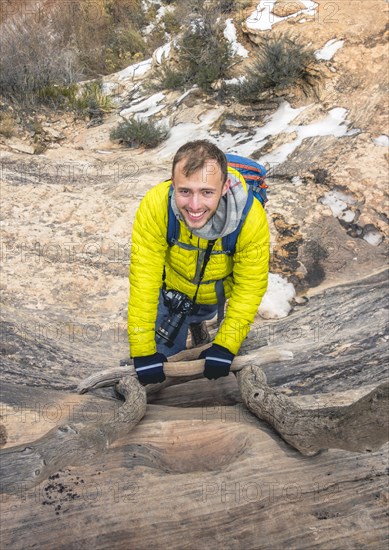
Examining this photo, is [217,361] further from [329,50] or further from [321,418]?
[329,50]

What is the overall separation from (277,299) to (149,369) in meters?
2.16

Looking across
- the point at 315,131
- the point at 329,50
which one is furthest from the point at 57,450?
the point at 329,50

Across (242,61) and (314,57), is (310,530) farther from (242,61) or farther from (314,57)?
(242,61)

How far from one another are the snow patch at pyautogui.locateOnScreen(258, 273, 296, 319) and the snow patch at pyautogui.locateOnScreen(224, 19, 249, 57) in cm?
551

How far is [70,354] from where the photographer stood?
408 cm

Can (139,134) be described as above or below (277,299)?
above

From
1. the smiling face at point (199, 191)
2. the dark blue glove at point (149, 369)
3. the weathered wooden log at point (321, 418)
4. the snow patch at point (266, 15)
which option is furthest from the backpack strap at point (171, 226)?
the snow patch at point (266, 15)

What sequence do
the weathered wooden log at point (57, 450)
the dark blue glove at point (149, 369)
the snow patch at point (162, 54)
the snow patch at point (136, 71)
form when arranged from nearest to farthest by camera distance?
the weathered wooden log at point (57, 450)
the dark blue glove at point (149, 369)
the snow patch at point (162, 54)
the snow patch at point (136, 71)

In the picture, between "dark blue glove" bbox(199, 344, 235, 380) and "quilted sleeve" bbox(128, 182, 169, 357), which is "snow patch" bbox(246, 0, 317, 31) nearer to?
"quilted sleeve" bbox(128, 182, 169, 357)

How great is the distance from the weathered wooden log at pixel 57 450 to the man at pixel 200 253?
49 centimetres

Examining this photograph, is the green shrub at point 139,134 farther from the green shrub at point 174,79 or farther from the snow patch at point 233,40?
the snow patch at point 233,40

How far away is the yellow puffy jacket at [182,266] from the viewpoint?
2855 mm

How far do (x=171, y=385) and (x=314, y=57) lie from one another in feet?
19.6

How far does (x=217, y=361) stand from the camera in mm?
3096
